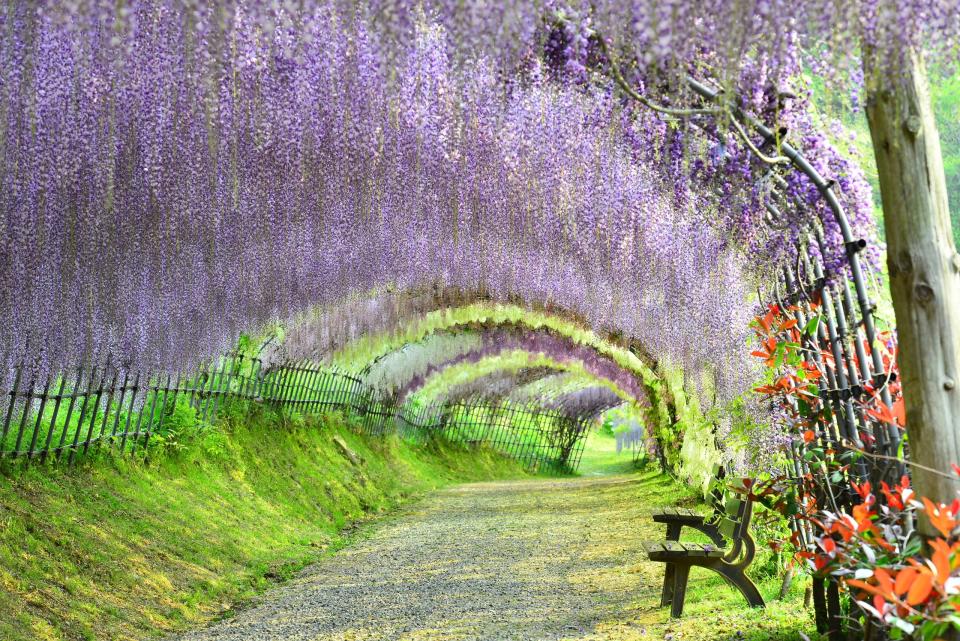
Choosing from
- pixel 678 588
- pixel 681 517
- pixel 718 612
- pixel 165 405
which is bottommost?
pixel 718 612

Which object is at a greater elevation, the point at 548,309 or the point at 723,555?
the point at 548,309

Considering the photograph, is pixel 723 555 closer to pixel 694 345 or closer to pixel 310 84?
pixel 310 84

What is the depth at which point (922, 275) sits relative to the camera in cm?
272

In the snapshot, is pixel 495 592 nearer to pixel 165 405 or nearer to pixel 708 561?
pixel 708 561

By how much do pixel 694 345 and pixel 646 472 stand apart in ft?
35.2

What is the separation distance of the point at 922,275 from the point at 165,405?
8254 millimetres

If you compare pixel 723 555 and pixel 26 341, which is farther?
pixel 26 341

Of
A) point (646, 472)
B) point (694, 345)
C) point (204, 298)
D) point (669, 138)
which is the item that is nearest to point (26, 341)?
point (204, 298)

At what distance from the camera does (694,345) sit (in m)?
9.19

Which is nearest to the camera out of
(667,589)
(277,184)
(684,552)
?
(684,552)

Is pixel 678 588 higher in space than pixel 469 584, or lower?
higher

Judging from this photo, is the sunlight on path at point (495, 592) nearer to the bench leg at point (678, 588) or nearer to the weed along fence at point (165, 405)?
the bench leg at point (678, 588)

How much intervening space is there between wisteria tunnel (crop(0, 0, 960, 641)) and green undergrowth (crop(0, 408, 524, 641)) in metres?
0.04

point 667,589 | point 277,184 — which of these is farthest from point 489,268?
point 667,589
